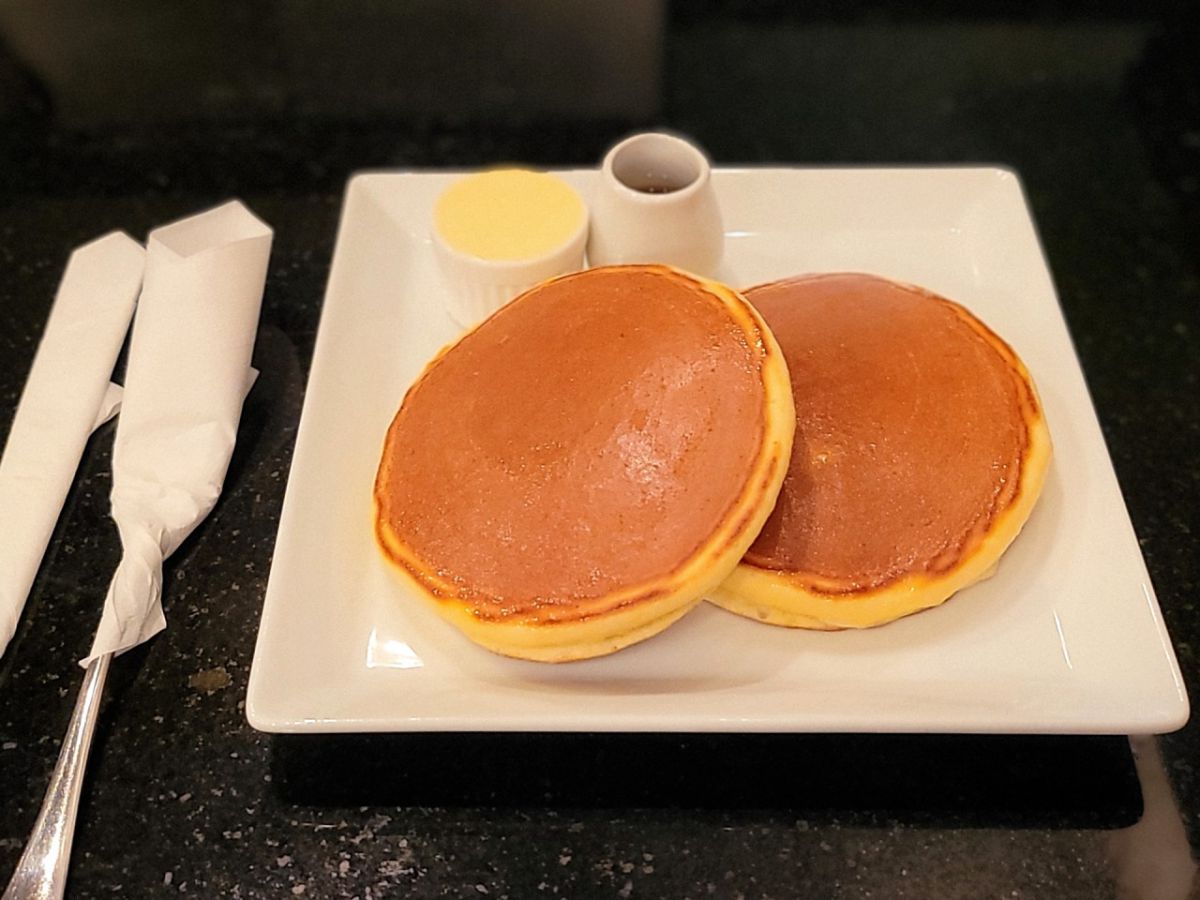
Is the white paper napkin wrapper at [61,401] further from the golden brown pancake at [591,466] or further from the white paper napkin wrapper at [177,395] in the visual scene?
the golden brown pancake at [591,466]

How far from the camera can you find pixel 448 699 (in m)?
0.92

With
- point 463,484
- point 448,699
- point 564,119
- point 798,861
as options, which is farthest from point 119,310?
point 798,861

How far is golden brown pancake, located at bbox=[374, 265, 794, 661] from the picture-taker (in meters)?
0.92

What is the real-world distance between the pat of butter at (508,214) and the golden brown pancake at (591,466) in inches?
6.4

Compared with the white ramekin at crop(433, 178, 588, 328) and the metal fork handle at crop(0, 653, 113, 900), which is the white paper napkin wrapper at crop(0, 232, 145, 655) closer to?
the metal fork handle at crop(0, 653, 113, 900)

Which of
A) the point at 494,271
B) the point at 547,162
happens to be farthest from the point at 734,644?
the point at 547,162

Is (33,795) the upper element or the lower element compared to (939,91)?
lower

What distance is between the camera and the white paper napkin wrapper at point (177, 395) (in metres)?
1.04

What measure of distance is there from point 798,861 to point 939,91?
1418 millimetres

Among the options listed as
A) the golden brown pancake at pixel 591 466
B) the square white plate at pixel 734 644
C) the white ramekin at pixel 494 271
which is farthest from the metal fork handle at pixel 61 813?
the white ramekin at pixel 494 271

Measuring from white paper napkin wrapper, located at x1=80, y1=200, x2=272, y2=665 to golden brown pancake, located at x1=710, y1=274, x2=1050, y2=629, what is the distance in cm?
57

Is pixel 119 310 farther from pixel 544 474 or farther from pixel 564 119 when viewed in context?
pixel 564 119

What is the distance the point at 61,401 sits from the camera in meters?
1.20

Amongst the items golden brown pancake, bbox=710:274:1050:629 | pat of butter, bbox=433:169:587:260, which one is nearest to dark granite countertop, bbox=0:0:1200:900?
golden brown pancake, bbox=710:274:1050:629
